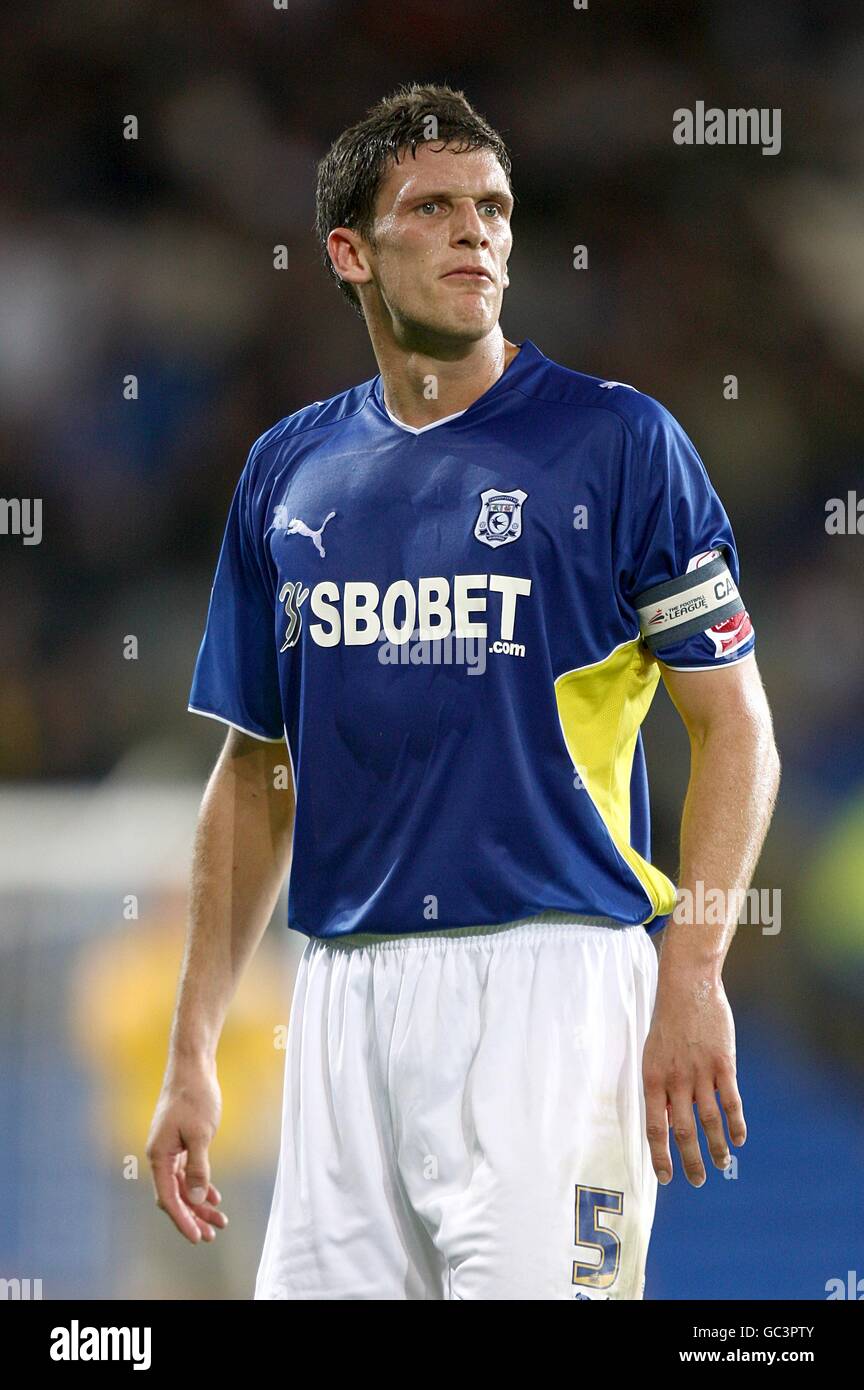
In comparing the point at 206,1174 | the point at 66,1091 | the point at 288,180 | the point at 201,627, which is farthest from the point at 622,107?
the point at 206,1174

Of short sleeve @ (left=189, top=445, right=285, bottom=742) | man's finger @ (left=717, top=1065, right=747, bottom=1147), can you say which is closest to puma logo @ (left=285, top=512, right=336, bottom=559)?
short sleeve @ (left=189, top=445, right=285, bottom=742)

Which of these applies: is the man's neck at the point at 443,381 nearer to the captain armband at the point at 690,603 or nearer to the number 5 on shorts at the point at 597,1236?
the captain armband at the point at 690,603

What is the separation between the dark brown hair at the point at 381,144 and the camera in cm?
229

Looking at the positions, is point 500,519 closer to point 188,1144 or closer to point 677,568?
point 677,568

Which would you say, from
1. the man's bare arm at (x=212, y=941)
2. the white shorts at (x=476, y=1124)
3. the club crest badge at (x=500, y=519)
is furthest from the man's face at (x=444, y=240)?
the white shorts at (x=476, y=1124)

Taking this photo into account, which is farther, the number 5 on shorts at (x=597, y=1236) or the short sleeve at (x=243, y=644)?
the short sleeve at (x=243, y=644)

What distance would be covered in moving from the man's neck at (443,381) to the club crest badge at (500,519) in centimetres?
19

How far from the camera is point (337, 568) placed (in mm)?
2178

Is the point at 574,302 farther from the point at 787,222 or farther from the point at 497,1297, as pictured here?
the point at 497,1297

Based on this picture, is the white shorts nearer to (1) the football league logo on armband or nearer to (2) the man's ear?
(1) the football league logo on armband

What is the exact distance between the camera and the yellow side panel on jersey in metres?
2.09

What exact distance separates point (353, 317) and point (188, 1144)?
9.83ft

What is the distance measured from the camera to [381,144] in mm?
2342

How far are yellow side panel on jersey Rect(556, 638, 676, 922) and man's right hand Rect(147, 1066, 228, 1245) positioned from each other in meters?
0.68
